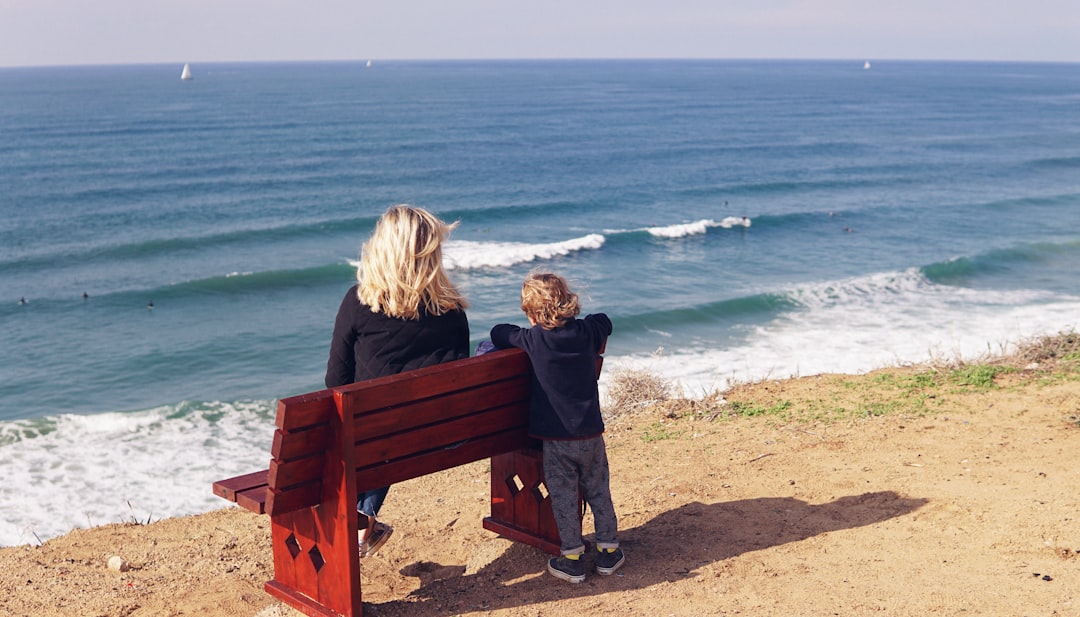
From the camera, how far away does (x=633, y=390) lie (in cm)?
923

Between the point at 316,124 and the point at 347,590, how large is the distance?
192 feet

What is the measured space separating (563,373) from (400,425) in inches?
31.7

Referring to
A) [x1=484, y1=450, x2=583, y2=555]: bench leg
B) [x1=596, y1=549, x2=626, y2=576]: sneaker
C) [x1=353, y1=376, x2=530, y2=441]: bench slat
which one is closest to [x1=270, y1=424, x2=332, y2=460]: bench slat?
[x1=353, y1=376, x2=530, y2=441]: bench slat

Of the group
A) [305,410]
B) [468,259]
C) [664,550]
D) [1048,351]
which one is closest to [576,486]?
[664,550]

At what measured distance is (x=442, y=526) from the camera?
6.02 m

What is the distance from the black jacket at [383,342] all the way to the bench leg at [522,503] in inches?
33.8

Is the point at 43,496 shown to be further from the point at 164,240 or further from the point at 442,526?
the point at 164,240

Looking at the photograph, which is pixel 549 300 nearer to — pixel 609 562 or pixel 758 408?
pixel 609 562

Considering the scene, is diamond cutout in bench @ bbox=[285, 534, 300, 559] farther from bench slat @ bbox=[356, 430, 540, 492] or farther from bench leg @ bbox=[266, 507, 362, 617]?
bench slat @ bbox=[356, 430, 540, 492]

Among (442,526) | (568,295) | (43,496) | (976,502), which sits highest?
(568,295)

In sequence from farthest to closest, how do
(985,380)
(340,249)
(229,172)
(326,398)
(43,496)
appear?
1. (229,172)
2. (340,249)
3. (43,496)
4. (985,380)
5. (326,398)

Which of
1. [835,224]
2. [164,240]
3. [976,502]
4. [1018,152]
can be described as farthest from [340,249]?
[1018,152]

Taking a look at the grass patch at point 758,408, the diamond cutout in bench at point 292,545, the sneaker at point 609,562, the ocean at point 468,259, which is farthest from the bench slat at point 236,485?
the ocean at point 468,259

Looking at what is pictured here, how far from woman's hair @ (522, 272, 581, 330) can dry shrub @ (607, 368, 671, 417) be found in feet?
15.3
